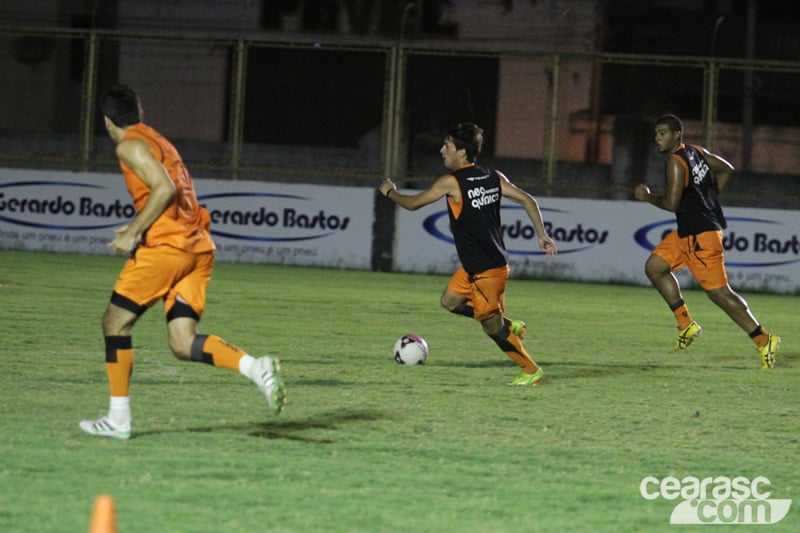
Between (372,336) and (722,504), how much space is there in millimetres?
6686

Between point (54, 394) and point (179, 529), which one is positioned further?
point (54, 394)

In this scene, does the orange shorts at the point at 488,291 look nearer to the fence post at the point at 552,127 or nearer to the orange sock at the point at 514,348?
the orange sock at the point at 514,348

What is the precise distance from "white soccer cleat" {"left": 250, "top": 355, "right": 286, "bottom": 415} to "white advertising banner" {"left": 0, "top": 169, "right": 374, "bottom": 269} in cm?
1421

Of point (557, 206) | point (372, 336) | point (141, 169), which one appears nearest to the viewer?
point (141, 169)

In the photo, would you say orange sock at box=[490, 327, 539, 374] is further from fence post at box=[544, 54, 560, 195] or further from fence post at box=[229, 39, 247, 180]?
fence post at box=[229, 39, 247, 180]

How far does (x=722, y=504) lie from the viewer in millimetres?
5848

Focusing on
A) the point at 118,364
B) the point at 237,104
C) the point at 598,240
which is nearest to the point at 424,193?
the point at 118,364

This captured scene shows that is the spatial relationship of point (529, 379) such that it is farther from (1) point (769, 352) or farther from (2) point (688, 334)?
(1) point (769, 352)

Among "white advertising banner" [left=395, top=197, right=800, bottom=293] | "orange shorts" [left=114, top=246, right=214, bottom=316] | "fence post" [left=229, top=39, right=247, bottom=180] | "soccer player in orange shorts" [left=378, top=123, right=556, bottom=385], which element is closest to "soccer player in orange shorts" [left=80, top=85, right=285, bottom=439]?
"orange shorts" [left=114, top=246, right=214, bottom=316]

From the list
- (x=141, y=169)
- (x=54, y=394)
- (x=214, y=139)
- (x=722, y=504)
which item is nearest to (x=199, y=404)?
(x=54, y=394)

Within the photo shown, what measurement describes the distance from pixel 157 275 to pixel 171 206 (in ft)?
1.25

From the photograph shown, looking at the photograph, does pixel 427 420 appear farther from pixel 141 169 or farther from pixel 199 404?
pixel 141 169

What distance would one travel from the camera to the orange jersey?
22.5ft

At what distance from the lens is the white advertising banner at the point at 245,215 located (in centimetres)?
2095
